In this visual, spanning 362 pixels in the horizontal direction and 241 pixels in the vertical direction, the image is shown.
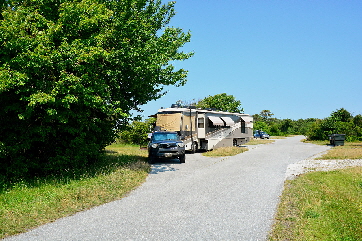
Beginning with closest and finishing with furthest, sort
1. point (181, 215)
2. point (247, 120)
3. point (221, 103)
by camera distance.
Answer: point (181, 215)
point (247, 120)
point (221, 103)

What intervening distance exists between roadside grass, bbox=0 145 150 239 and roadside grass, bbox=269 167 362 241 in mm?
4601

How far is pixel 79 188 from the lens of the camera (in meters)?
9.28

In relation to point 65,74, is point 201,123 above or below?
below

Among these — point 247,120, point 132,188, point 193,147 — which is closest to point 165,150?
point 193,147

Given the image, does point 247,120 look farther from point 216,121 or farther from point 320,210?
point 320,210

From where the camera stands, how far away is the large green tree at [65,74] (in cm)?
945

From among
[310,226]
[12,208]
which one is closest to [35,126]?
[12,208]

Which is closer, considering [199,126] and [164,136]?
[164,136]

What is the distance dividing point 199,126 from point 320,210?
1637 centimetres

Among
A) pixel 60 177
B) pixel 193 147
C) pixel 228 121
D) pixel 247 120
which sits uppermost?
pixel 247 120

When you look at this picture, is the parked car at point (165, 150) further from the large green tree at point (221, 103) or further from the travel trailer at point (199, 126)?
the large green tree at point (221, 103)

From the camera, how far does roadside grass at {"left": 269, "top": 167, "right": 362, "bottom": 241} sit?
5.33 m

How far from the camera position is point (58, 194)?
8586 mm

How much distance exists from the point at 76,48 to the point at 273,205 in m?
7.71
